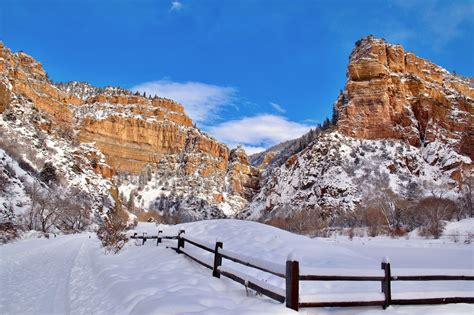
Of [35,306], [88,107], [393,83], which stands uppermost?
[88,107]

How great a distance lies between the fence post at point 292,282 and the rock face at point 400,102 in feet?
333

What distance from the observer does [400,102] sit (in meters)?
107

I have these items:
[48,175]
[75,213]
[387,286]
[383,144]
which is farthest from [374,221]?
[48,175]

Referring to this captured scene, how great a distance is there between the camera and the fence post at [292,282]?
603 cm

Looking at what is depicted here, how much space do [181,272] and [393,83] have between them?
113825 millimetres

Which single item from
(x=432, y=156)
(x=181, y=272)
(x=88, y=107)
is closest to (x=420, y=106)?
(x=432, y=156)

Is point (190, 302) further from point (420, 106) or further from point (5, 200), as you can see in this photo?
point (420, 106)

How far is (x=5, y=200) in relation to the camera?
147 ft

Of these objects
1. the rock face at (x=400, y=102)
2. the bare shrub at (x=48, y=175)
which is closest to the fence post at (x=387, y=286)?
the bare shrub at (x=48, y=175)

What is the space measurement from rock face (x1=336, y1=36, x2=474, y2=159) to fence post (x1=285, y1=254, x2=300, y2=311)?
101 meters

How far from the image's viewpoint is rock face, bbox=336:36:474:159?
10131cm

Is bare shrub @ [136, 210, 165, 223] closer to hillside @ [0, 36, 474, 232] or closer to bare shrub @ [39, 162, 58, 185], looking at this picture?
hillside @ [0, 36, 474, 232]

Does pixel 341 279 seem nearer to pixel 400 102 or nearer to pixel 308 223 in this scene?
pixel 308 223

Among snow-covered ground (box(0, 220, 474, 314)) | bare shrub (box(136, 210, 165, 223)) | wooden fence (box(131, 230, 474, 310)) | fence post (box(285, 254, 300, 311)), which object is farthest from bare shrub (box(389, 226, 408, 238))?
bare shrub (box(136, 210, 165, 223))
